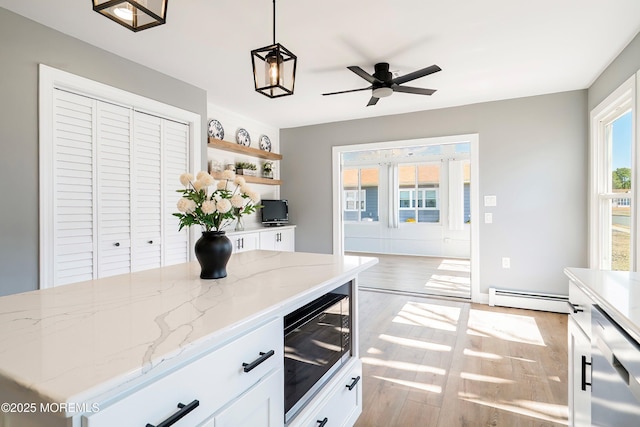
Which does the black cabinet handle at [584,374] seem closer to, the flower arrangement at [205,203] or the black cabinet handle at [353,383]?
the black cabinet handle at [353,383]

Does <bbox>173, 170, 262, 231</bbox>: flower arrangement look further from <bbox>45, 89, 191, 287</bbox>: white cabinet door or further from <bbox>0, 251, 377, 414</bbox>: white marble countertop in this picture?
<bbox>45, 89, 191, 287</bbox>: white cabinet door

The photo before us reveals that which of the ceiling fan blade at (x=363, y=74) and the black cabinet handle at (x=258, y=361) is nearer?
the black cabinet handle at (x=258, y=361)

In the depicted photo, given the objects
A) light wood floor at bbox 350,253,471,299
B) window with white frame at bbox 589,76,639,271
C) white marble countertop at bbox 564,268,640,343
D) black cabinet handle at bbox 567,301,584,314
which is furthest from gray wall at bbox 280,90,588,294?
black cabinet handle at bbox 567,301,584,314

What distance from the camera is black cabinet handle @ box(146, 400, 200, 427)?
0.73m

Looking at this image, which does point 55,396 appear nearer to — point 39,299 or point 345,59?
point 39,299

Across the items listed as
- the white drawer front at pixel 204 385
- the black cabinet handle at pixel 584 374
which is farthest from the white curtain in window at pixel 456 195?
the white drawer front at pixel 204 385

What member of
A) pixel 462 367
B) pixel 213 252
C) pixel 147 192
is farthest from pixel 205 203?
pixel 462 367

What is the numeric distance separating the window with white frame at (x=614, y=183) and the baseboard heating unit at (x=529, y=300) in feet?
1.86

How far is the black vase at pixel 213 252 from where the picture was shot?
1426 mm

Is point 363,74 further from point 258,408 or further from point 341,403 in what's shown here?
point 258,408

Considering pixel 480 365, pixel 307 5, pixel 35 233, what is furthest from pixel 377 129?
pixel 35 233

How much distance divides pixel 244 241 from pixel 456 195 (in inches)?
213

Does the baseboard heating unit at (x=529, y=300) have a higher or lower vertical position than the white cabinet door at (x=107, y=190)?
lower

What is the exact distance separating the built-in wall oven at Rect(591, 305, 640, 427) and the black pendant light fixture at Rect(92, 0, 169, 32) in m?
1.81
